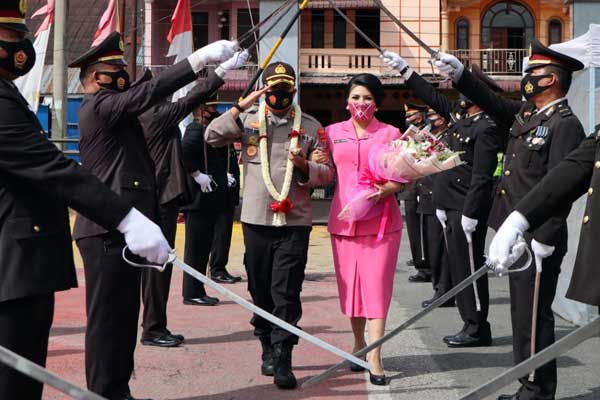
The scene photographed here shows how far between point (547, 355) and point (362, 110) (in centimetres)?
335

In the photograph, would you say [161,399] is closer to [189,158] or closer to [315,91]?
[189,158]

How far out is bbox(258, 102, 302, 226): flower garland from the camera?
5.89 m

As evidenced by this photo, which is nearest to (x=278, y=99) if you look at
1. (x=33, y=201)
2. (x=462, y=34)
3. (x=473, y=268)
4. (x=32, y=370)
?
(x=473, y=268)

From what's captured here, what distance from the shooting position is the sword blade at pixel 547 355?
9.64 feet

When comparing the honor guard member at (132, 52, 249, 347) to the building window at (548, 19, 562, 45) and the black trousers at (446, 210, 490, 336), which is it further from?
the building window at (548, 19, 562, 45)

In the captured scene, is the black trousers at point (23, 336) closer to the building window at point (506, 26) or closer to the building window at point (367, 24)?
the building window at point (367, 24)

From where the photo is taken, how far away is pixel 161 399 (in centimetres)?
550

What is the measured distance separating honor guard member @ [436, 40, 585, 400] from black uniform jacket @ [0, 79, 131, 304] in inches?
105

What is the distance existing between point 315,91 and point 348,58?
175 centimetres

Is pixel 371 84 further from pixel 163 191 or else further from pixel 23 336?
pixel 23 336

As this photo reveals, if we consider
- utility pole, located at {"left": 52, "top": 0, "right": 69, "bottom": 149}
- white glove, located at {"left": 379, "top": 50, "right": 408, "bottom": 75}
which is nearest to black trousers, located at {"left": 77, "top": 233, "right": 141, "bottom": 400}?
white glove, located at {"left": 379, "top": 50, "right": 408, "bottom": 75}

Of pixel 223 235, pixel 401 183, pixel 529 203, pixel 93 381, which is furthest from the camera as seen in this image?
pixel 223 235

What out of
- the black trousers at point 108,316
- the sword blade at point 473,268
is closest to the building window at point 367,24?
the sword blade at point 473,268

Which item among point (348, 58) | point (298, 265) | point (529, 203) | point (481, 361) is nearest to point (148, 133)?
point (298, 265)
